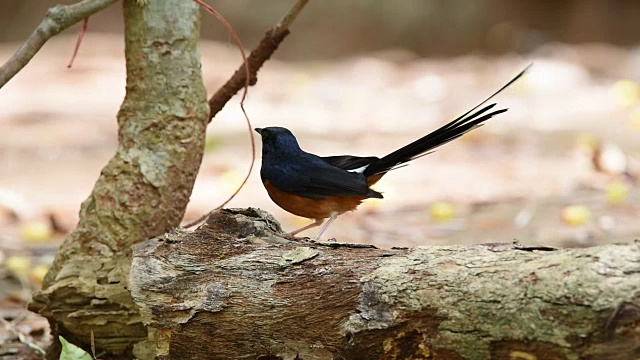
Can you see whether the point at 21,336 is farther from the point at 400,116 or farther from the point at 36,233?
the point at 400,116

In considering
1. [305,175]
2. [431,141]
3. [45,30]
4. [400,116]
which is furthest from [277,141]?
[400,116]

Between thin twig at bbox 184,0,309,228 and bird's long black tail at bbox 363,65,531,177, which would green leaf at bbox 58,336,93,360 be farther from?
bird's long black tail at bbox 363,65,531,177

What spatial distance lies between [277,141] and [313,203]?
0.28m

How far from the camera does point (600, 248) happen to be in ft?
7.23

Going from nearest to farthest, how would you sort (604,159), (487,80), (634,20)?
(604,159) → (487,80) → (634,20)

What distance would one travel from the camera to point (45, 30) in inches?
115

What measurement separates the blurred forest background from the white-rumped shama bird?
3.15 feet

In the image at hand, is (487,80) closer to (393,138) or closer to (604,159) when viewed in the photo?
(393,138)

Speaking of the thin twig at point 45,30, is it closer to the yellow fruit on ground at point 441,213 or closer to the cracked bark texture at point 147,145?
the cracked bark texture at point 147,145

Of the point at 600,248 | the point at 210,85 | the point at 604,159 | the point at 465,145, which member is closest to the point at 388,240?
the point at 604,159

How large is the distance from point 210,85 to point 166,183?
634 centimetres

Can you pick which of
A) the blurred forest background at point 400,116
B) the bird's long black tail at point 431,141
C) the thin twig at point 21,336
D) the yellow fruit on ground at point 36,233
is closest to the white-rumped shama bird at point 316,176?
the bird's long black tail at point 431,141

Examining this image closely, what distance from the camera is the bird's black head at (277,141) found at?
3430mm

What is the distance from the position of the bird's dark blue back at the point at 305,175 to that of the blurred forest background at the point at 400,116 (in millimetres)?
969
